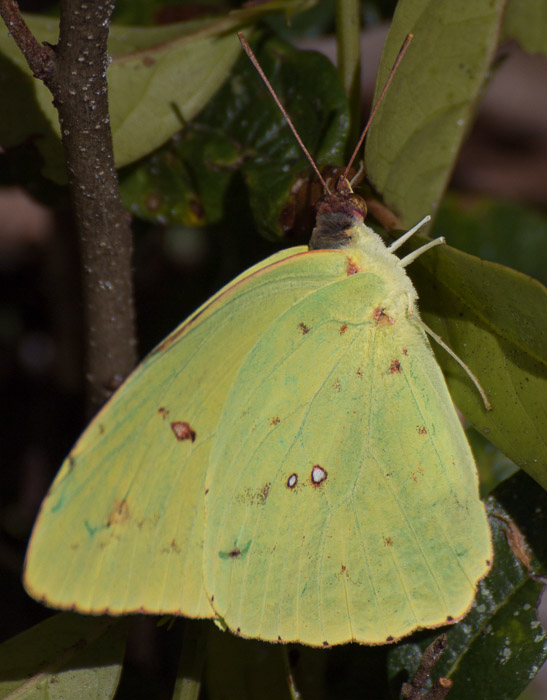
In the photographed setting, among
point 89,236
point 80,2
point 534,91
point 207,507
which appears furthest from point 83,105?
point 534,91

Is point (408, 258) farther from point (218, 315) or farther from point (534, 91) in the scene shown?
point (534, 91)

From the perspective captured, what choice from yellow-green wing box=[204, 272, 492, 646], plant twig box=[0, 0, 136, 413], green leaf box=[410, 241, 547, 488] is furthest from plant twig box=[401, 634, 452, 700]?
plant twig box=[0, 0, 136, 413]

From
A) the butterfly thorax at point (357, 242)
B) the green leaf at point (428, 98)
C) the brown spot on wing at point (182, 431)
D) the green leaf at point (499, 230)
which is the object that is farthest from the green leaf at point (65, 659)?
the green leaf at point (499, 230)

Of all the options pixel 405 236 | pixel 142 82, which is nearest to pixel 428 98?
pixel 405 236

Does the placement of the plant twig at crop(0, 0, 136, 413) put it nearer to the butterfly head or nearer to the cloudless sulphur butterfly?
the cloudless sulphur butterfly

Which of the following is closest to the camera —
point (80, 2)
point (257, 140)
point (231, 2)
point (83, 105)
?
point (80, 2)

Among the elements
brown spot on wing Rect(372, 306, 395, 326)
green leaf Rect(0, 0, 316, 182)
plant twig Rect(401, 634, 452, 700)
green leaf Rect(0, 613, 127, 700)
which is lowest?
green leaf Rect(0, 613, 127, 700)

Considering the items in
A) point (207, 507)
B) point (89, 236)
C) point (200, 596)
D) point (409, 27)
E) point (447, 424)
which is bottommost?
point (200, 596)

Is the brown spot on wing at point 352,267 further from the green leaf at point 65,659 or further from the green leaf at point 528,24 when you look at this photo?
the green leaf at point 65,659
